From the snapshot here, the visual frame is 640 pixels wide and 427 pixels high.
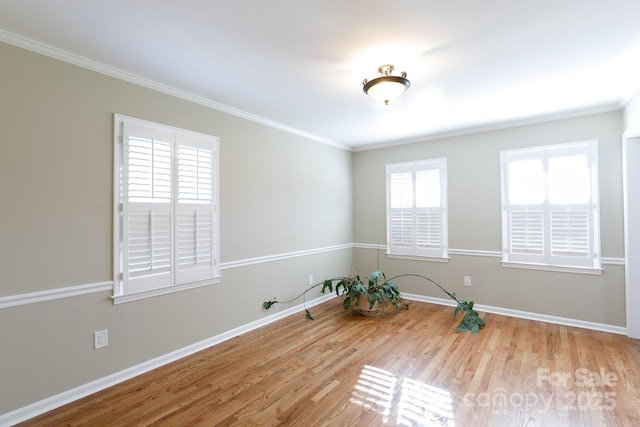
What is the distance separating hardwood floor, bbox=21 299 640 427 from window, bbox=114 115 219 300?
0.83 metres

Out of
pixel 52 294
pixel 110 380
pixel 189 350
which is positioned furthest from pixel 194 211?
pixel 110 380

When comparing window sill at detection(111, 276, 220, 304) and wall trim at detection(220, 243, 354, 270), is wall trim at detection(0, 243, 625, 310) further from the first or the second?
window sill at detection(111, 276, 220, 304)

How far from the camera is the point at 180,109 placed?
2988 mm

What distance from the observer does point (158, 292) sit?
2.77m

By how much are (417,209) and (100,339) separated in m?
4.21

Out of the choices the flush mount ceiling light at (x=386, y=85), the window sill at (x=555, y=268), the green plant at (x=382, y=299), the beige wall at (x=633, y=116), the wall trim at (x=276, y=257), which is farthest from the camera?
the green plant at (x=382, y=299)

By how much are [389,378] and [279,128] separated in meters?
3.17

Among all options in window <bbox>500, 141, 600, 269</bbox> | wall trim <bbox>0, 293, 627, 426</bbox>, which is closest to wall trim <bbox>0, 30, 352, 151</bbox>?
wall trim <bbox>0, 293, 627, 426</bbox>

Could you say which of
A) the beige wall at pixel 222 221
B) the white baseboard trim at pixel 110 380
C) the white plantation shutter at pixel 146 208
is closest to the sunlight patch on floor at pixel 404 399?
the white baseboard trim at pixel 110 380

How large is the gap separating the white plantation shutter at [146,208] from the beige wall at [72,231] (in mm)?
134

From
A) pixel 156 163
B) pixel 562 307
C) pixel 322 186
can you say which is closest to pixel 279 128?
pixel 322 186

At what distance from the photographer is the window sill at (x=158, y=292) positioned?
2.53 meters

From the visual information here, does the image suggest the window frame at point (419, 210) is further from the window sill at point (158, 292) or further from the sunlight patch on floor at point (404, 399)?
the window sill at point (158, 292)

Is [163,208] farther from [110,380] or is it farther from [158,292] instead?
[110,380]
